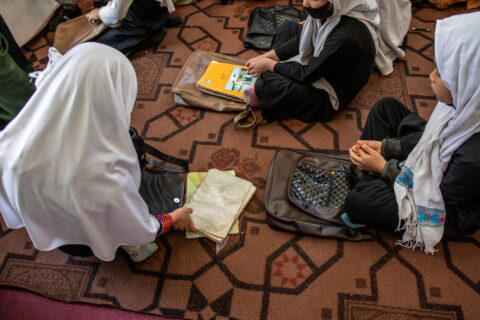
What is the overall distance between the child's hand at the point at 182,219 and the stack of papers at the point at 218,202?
0.05 m

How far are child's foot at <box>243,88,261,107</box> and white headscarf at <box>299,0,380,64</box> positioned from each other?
320mm

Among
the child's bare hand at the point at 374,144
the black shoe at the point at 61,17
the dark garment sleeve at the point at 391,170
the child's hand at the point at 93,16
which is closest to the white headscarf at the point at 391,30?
the child's bare hand at the point at 374,144

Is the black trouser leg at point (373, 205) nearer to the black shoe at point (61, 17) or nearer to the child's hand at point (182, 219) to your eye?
the child's hand at point (182, 219)

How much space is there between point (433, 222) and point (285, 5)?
5.74 ft

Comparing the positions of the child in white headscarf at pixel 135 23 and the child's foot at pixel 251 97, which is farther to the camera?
the child in white headscarf at pixel 135 23

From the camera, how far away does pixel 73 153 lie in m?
0.81

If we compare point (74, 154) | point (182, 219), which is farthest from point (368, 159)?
point (74, 154)

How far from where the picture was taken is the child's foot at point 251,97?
5.49 ft

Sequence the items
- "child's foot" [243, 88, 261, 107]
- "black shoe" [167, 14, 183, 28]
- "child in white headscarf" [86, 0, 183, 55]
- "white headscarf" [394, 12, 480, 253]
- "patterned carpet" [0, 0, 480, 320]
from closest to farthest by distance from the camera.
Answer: "white headscarf" [394, 12, 480, 253] < "patterned carpet" [0, 0, 480, 320] < "child's foot" [243, 88, 261, 107] < "child in white headscarf" [86, 0, 183, 55] < "black shoe" [167, 14, 183, 28]

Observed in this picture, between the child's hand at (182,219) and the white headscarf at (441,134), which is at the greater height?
the white headscarf at (441,134)

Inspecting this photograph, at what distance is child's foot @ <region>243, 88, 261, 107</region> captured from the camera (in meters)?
1.67

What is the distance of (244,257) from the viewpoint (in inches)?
50.9

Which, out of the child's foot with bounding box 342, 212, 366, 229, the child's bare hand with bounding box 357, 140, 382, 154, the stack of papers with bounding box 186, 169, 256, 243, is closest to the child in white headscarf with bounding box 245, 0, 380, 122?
the child's bare hand with bounding box 357, 140, 382, 154

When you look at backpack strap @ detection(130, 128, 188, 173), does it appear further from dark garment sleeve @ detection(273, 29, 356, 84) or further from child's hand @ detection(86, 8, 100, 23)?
child's hand @ detection(86, 8, 100, 23)
